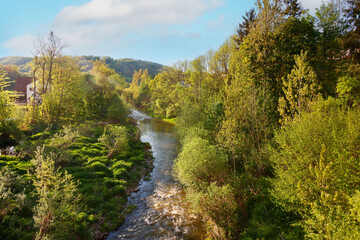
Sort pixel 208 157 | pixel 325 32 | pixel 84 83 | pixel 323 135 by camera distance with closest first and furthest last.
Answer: pixel 323 135
pixel 208 157
pixel 325 32
pixel 84 83

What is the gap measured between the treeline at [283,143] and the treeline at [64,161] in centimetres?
568

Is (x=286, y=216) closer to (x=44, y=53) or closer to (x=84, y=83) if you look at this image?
(x=44, y=53)

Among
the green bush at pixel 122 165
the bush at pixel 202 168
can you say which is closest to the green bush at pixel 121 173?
the green bush at pixel 122 165

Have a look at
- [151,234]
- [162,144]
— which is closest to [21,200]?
[151,234]

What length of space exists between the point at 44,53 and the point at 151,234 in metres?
31.6

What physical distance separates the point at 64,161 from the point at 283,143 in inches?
659

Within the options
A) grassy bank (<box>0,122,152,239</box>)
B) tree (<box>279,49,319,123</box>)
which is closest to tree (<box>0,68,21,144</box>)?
grassy bank (<box>0,122,152,239</box>)

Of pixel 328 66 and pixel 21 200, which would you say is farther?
pixel 328 66

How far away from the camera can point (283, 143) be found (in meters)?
8.29

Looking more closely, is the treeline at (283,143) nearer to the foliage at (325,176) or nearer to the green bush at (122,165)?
the foliage at (325,176)

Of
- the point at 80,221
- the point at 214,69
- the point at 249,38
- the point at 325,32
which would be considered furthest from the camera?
the point at 214,69

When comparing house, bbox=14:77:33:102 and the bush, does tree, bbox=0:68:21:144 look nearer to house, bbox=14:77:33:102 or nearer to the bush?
the bush

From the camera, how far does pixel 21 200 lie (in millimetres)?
8516

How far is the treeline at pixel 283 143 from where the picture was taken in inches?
237
